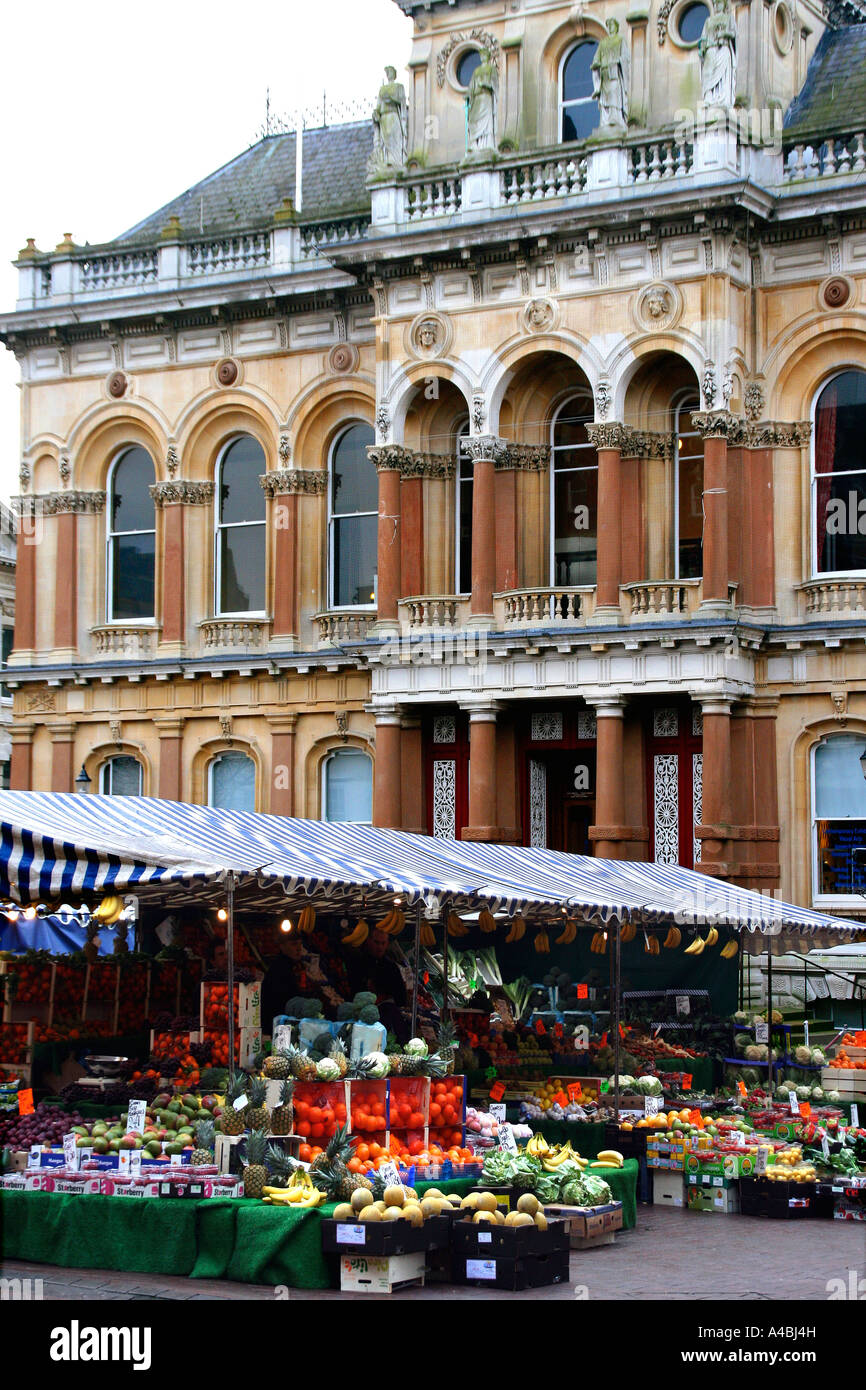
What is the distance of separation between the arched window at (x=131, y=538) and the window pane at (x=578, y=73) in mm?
10253

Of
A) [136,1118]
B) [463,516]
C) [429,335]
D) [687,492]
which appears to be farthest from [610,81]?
[136,1118]

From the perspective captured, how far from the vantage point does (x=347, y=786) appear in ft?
117

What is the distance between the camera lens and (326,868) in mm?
17500

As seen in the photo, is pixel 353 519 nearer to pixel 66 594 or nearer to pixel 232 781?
pixel 232 781

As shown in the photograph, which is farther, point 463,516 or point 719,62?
point 463,516

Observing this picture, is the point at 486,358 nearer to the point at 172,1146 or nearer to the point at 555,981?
the point at 555,981

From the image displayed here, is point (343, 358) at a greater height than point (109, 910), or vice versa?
point (343, 358)

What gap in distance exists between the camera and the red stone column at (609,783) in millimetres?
30812

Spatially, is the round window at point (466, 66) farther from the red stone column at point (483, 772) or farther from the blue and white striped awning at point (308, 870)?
the blue and white striped awning at point (308, 870)

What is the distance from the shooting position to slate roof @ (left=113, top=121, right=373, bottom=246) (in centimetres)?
3797

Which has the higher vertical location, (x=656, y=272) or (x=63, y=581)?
(x=656, y=272)

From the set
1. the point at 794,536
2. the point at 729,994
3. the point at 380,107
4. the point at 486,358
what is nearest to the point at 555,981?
the point at 729,994

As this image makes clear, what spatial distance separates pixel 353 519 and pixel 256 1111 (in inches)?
836
